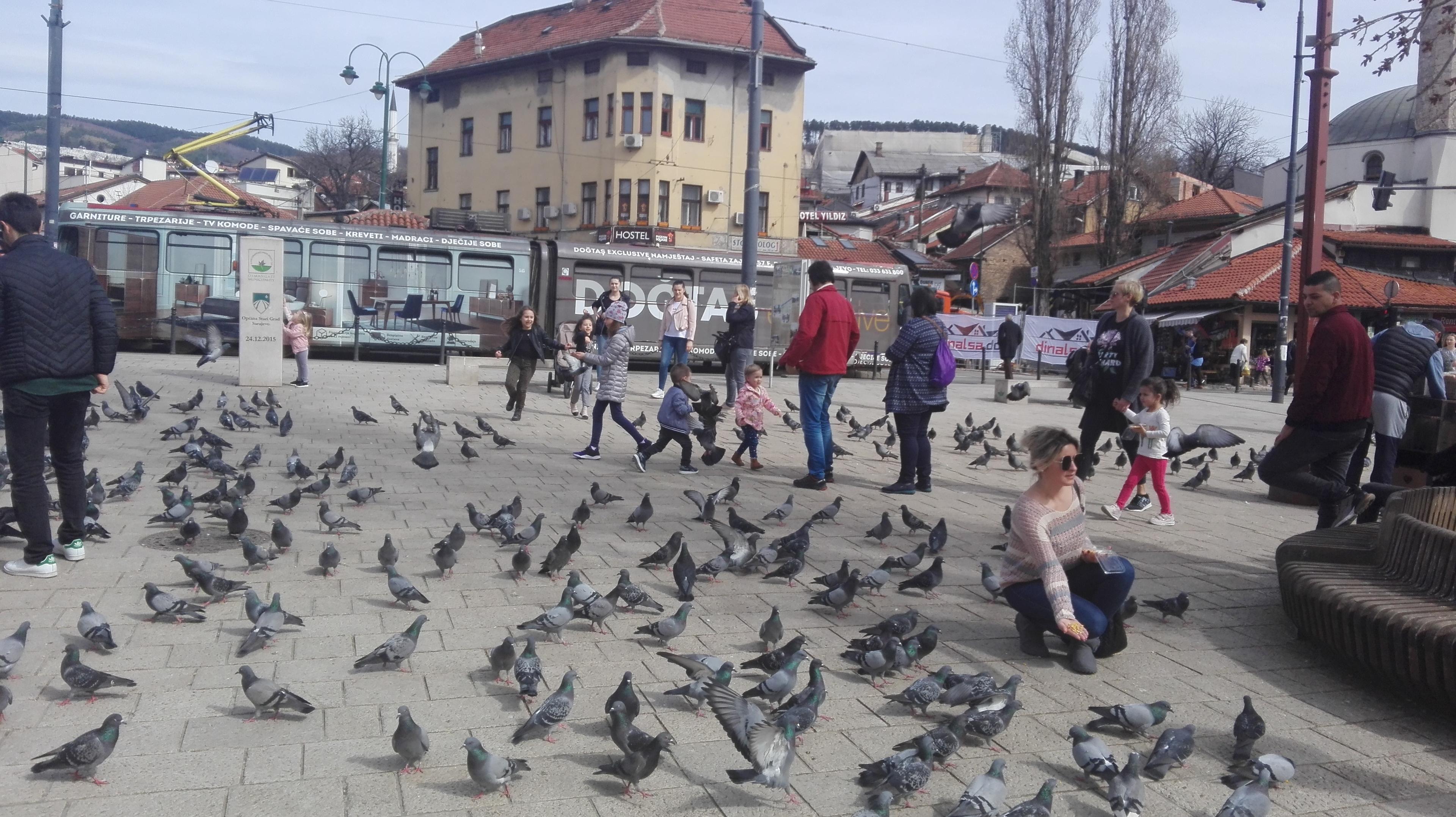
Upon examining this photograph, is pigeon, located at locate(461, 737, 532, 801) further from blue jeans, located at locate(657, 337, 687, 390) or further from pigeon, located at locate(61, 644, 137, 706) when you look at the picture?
blue jeans, located at locate(657, 337, 687, 390)

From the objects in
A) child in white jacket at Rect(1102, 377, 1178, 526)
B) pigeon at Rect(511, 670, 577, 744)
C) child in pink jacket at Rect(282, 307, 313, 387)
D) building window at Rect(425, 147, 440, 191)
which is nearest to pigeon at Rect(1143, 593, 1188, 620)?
child in white jacket at Rect(1102, 377, 1178, 526)

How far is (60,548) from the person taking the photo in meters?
6.80

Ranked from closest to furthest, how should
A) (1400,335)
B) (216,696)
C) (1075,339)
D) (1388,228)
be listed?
(216,696) → (1400,335) → (1075,339) → (1388,228)

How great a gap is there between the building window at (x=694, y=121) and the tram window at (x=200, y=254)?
21165 mm

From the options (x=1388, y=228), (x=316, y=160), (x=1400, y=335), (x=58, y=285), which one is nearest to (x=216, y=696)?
(x=58, y=285)

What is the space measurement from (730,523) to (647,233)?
1247 inches

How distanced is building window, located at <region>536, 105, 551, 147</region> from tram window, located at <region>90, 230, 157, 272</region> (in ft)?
71.1

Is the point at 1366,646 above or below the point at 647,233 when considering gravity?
below

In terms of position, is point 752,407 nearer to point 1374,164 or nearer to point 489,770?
point 489,770

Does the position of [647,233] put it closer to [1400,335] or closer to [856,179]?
[1400,335]

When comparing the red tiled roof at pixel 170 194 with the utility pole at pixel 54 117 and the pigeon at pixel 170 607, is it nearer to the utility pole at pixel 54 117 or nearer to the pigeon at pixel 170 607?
the utility pole at pixel 54 117

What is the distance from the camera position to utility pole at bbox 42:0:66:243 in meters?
21.0

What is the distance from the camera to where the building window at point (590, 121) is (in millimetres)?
43312

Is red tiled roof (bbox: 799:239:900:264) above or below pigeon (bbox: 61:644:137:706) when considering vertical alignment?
above
